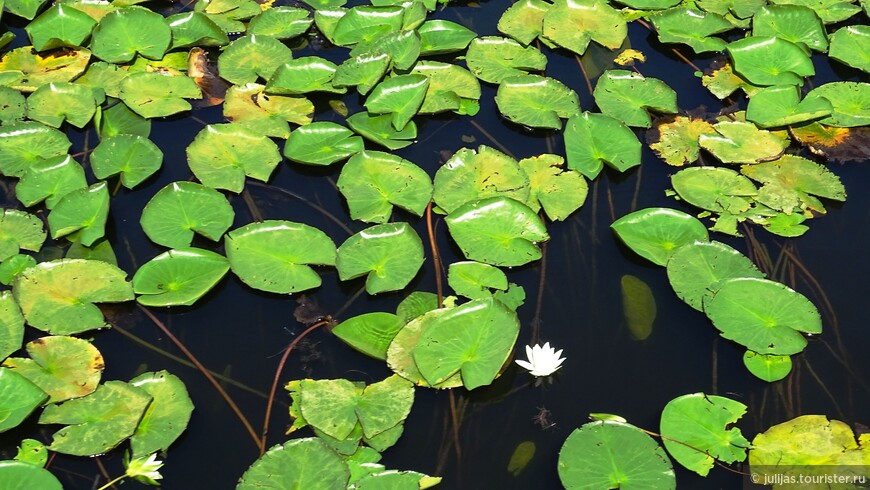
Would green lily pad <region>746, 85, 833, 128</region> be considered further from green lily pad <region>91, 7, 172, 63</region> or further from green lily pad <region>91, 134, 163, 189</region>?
green lily pad <region>91, 7, 172, 63</region>

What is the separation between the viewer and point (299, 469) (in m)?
2.48

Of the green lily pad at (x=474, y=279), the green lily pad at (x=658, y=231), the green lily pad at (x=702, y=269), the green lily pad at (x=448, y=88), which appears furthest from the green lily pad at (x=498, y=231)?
the green lily pad at (x=448, y=88)

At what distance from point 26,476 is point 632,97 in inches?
128

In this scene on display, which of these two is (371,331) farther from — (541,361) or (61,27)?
(61,27)

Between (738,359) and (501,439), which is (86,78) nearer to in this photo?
(501,439)

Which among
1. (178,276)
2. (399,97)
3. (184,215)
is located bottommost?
(178,276)

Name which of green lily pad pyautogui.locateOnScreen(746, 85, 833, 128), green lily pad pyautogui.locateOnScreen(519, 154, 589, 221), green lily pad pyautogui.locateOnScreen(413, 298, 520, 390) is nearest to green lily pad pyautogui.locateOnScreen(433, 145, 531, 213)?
green lily pad pyautogui.locateOnScreen(519, 154, 589, 221)

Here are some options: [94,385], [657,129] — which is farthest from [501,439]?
[657,129]

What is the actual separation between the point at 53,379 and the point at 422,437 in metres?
1.41

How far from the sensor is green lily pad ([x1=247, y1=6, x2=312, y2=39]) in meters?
4.36

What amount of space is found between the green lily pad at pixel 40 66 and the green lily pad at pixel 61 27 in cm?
5

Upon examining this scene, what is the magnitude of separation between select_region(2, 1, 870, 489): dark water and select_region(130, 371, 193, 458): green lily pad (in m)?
0.07

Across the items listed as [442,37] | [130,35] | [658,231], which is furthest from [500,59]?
[130,35]

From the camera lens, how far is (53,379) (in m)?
2.76
